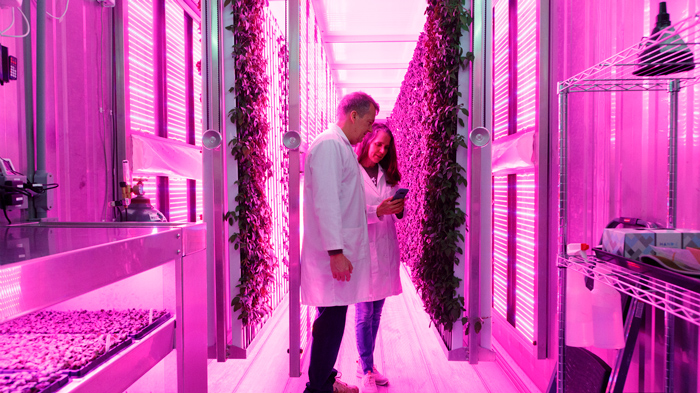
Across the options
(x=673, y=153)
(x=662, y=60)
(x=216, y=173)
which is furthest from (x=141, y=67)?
(x=673, y=153)

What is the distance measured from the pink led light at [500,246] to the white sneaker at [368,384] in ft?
4.34

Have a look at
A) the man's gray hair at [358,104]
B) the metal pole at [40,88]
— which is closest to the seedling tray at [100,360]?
the metal pole at [40,88]

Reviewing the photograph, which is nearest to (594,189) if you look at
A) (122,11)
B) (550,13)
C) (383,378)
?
(550,13)

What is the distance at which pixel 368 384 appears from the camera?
8.30 ft

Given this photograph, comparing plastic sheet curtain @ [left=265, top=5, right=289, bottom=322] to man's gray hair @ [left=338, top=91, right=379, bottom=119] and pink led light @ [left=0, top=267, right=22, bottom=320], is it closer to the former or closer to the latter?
Answer: man's gray hair @ [left=338, top=91, right=379, bottom=119]

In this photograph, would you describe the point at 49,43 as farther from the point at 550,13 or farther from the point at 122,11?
the point at 550,13

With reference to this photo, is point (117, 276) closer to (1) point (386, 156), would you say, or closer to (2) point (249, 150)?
(2) point (249, 150)

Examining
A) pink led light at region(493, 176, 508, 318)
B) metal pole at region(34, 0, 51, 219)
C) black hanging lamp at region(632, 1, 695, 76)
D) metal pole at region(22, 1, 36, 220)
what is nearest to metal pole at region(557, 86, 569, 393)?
black hanging lamp at region(632, 1, 695, 76)

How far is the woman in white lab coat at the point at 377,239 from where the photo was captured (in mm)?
2498

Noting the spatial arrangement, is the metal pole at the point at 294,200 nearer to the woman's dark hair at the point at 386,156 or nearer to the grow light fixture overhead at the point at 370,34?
the woman's dark hair at the point at 386,156

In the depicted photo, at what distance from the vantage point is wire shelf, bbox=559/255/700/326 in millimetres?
968

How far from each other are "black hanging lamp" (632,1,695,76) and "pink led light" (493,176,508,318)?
192 cm

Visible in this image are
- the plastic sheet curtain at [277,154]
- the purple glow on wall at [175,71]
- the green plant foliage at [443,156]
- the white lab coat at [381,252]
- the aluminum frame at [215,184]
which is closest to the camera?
the white lab coat at [381,252]

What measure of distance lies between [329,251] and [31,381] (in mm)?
1351
